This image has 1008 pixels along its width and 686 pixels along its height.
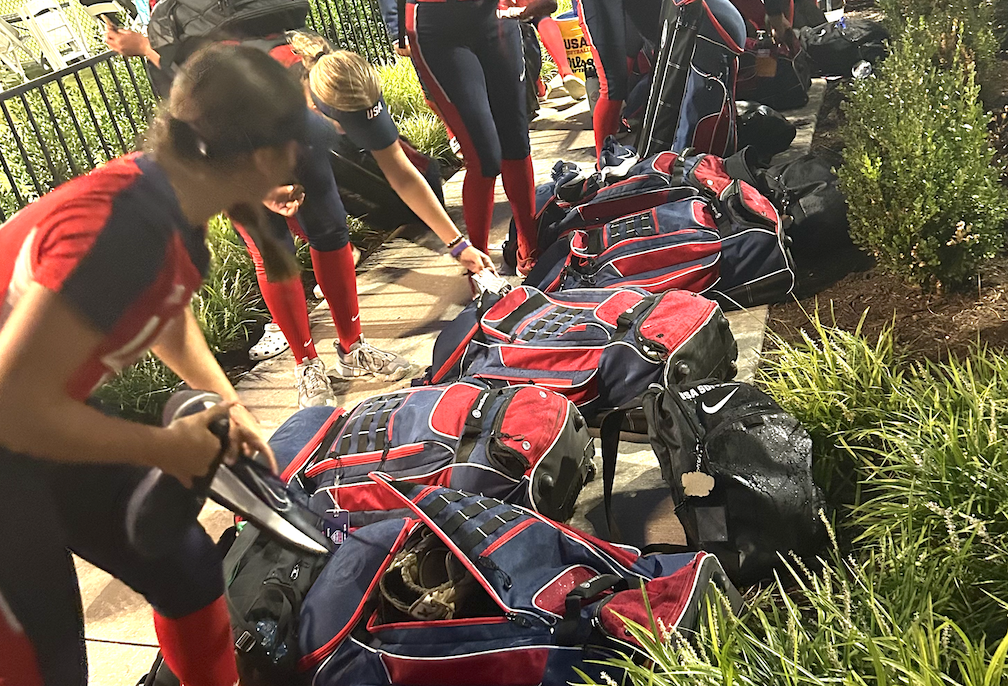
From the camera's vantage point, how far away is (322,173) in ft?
5.98

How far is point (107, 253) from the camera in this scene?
3.09ft

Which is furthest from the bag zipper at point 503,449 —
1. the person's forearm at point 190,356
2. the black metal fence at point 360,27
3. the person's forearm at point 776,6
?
the person's forearm at point 776,6

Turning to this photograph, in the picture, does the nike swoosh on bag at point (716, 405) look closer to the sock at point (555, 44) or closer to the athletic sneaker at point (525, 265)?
the athletic sneaker at point (525, 265)

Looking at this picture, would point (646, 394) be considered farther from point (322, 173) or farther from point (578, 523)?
point (322, 173)

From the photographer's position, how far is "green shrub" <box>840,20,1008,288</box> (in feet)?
8.11

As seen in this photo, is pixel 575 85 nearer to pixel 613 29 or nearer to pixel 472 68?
pixel 613 29

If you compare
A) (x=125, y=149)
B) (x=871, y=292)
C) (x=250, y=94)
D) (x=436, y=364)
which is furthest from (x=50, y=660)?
(x=871, y=292)

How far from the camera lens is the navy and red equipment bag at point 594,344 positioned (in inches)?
93.2

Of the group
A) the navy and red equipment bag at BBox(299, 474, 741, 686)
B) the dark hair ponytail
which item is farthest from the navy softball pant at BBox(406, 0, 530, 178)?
the dark hair ponytail

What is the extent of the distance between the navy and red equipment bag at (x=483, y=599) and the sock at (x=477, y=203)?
158 centimetres

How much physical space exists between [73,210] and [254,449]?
355 mm

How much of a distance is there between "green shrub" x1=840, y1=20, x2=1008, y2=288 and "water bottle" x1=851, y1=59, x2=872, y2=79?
64.4 inches

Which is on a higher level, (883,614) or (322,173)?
(322,173)

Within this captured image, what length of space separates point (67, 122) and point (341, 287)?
102 cm
